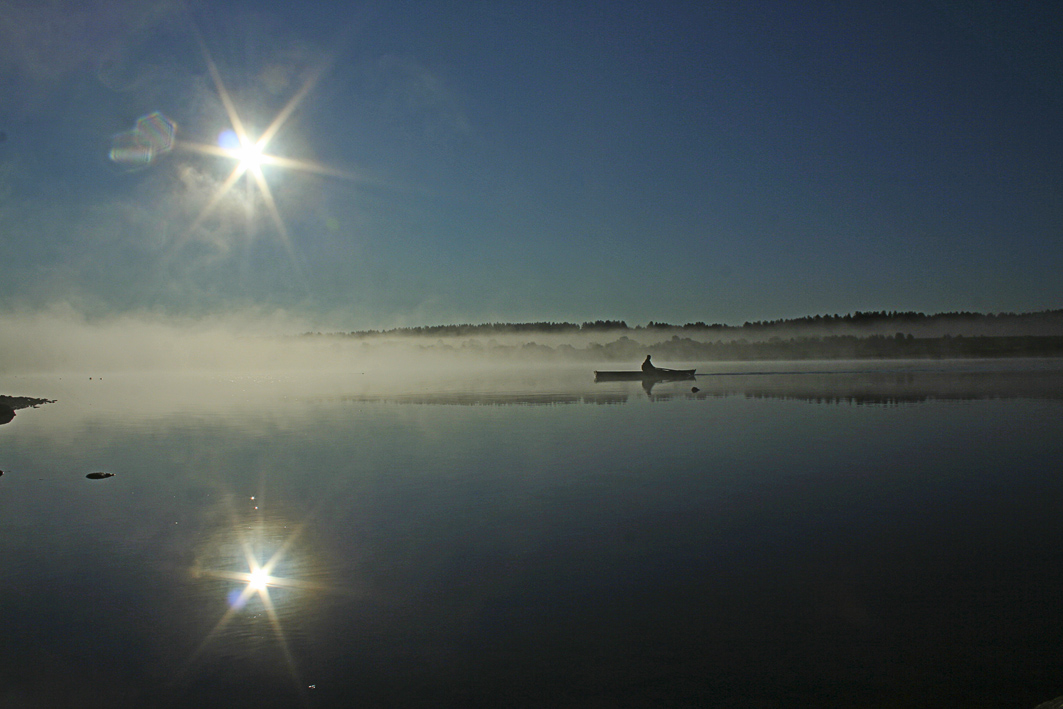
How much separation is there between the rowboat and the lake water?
6626 centimetres

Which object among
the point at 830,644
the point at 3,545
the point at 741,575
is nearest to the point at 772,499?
the point at 741,575

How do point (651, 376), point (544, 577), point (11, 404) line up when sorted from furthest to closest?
point (651, 376) < point (11, 404) < point (544, 577)

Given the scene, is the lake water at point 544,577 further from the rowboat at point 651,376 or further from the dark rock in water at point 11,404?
the rowboat at point 651,376

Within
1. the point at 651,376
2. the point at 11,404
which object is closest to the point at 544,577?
the point at 11,404

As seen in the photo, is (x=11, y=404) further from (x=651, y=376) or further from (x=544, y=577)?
(x=651, y=376)

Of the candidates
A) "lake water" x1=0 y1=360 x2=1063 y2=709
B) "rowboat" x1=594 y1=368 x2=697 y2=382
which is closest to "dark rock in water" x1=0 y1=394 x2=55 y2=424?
"lake water" x1=0 y1=360 x2=1063 y2=709

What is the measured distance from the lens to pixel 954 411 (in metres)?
43.1

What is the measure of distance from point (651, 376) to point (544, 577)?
86055 millimetres

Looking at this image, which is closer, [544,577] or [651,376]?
[544,577]

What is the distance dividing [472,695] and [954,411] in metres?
43.2

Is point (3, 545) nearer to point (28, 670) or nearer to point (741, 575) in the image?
point (28, 670)

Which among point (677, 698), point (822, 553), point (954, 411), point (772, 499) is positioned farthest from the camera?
point (954, 411)

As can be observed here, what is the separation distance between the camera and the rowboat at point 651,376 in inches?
3813

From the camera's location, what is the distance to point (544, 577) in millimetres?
13578
